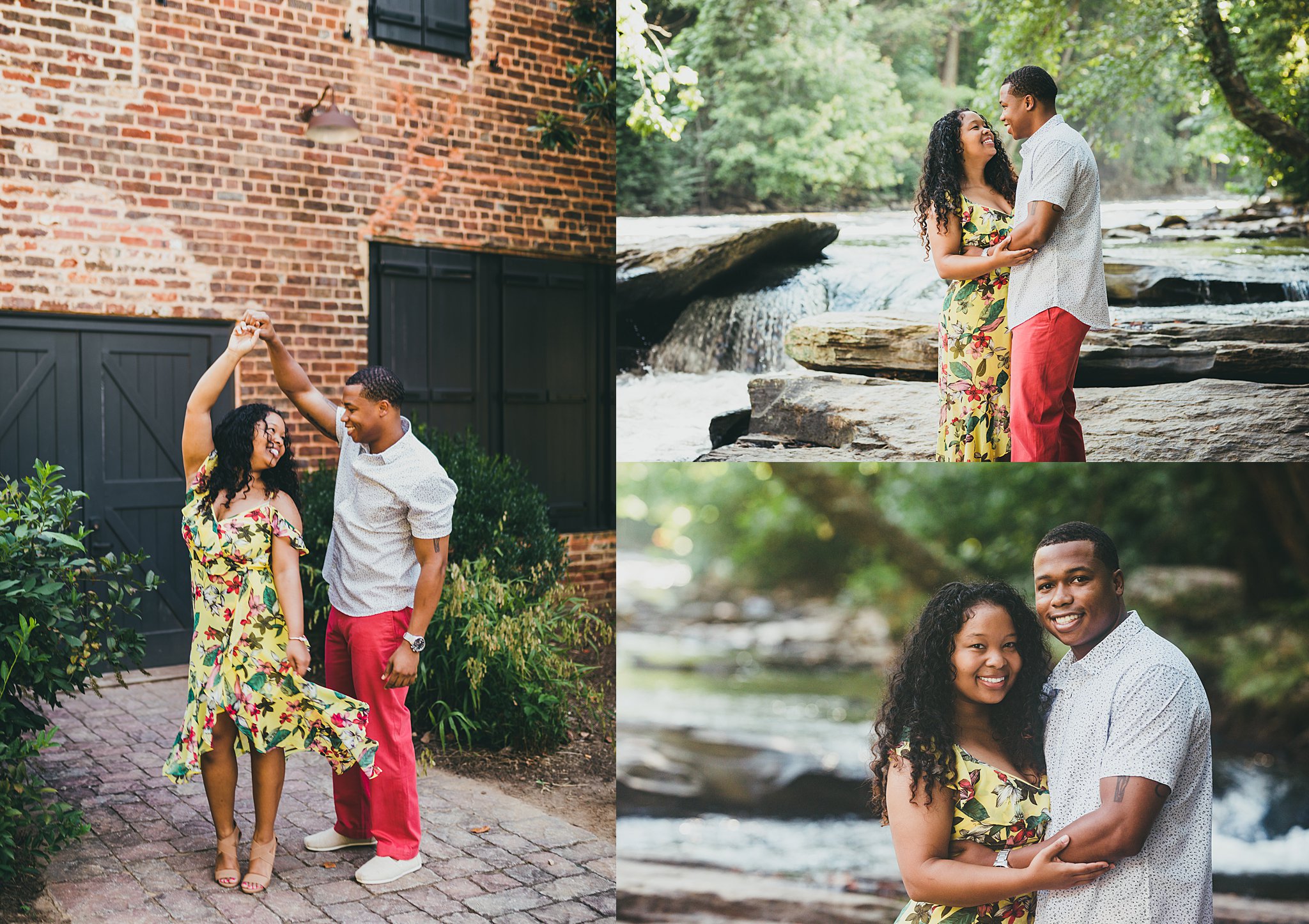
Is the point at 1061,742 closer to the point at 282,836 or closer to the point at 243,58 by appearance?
the point at 282,836

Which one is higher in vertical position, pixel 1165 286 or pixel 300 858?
pixel 1165 286

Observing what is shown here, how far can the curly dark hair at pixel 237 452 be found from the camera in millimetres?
3916

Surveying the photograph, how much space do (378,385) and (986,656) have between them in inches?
94.1

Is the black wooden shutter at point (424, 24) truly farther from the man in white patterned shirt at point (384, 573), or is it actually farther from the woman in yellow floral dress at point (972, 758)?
the woman in yellow floral dress at point (972, 758)

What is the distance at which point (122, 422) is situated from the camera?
7.20 m

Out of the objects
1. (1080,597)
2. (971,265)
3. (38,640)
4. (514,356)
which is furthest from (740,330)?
(514,356)

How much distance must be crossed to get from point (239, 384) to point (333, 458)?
0.81 meters

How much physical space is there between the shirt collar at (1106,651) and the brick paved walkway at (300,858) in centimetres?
219

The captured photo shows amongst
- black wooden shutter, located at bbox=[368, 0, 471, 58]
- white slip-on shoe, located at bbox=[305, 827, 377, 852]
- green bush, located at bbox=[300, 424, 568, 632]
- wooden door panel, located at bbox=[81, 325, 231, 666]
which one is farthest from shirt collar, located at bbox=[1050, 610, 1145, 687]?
black wooden shutter, located at bbox=[368, 0, 471, 58]

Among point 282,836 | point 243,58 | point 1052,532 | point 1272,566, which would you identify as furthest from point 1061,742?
point 243,58

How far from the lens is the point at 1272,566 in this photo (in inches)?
127

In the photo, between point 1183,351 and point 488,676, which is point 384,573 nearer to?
point 488,676

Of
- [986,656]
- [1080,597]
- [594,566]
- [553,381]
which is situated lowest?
[594,566]

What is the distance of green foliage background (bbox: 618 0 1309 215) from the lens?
9.06 ft
